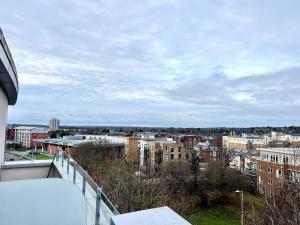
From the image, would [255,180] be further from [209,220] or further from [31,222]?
[31,222]

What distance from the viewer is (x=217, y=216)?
24.4m

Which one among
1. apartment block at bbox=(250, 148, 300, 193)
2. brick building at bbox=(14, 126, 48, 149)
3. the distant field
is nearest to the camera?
the distant field

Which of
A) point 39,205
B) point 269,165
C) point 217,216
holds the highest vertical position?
point 39,205

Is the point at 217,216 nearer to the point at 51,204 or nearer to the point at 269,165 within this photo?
the point at 269,165

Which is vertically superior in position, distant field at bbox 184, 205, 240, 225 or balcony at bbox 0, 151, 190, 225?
balcony at bbox 0, 151, 190, 225

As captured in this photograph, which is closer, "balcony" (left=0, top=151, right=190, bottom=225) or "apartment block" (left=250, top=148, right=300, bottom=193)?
"balcony" (left=0, top=151, right=190, bottom=225)

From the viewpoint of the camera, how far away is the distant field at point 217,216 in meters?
22.4

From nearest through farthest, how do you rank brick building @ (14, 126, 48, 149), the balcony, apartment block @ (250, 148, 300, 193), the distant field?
the balcony
the distant field
apartment block @ (250, 148, 300, 193)
brick building @ (14, 126, 48, 149)

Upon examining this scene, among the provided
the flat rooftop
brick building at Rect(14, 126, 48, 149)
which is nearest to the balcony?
the flat rooftop

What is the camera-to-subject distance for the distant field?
22.4 m

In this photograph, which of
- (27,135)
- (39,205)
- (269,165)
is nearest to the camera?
(39,205)

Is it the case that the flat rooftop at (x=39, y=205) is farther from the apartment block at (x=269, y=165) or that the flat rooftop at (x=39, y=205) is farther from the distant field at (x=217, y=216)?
the apartment block at (x=269, y=165)

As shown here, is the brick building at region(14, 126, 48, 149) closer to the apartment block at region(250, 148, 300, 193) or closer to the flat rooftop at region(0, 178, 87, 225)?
the apartment block at region(250, 148, 300, 193)

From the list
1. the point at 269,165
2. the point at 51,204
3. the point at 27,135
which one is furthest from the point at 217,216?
the point at 27,135
